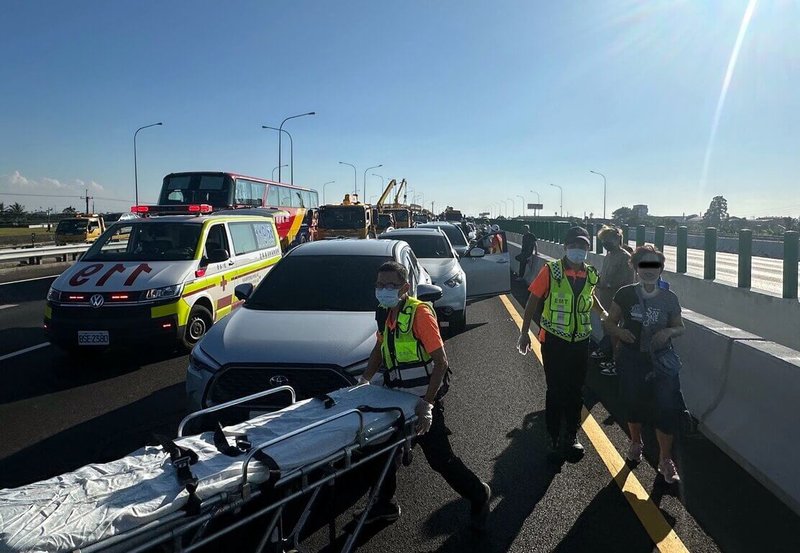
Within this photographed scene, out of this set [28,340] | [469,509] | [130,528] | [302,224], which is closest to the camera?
[130,528]

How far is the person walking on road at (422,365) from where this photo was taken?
138 inches

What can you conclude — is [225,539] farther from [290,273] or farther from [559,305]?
[290,273]

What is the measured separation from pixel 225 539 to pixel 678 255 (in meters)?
11.3

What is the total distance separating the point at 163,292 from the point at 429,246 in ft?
16.7

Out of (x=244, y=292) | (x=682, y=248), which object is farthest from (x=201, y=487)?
(x=682, y=248)

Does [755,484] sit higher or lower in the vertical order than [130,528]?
lower

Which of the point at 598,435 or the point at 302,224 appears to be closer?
the point at 598,435

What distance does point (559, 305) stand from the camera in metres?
4.80

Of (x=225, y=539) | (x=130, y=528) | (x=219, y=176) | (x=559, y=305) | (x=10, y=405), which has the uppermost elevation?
(x=219, y=176)

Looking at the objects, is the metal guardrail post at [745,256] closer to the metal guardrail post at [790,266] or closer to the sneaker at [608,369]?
the metal guardrail post at [790,266]

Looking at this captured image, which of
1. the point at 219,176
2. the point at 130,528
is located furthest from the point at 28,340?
the point at 219,176

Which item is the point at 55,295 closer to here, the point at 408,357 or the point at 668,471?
the point at 408,357

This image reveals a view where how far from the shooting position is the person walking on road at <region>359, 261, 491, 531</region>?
3506mm

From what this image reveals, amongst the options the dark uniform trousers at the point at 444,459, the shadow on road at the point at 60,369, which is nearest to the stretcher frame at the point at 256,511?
the dark uniform trousers at the point at 444,459
